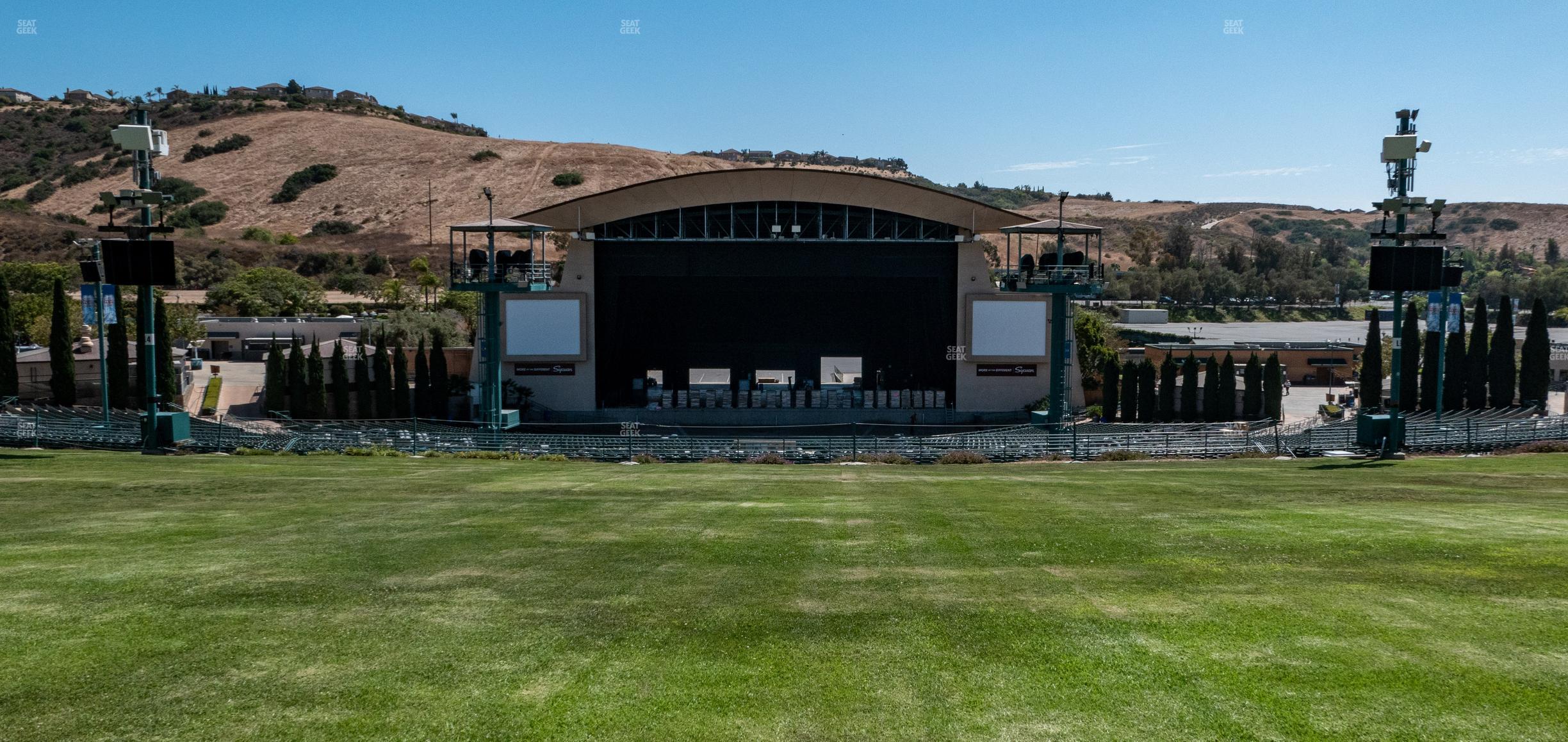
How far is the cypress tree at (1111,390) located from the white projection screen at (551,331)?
2552 cm

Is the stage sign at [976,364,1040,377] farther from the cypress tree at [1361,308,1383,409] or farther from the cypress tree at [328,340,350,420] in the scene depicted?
the cypress tree at [328,340,350,420]

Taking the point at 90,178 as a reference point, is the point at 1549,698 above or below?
below

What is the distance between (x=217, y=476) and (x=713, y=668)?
1711 centimetres

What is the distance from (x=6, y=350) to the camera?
41.0 meters

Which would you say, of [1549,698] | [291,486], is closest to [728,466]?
[291,486]

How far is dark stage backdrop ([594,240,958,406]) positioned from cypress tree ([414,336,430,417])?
8007 mm

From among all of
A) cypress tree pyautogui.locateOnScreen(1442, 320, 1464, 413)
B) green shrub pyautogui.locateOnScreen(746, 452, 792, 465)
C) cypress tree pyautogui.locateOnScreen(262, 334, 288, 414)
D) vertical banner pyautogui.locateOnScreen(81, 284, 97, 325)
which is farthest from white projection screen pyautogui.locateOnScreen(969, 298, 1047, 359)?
vertical banner pyautogui.locateOnScreen(81, 284, 97, 325)

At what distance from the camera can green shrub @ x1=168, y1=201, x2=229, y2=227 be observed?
4432 inches

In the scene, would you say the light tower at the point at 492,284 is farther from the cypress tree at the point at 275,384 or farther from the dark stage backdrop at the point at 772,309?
the cypress tree at the point at 275,384

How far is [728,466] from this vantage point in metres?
27.5

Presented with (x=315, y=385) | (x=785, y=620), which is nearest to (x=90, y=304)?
(x=315, y=385)

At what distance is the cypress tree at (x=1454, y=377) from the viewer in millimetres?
46031

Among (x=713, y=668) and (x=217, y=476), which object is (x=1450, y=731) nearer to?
(x=713, y=668)

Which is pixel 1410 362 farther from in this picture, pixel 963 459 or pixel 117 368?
pixel 117 368
